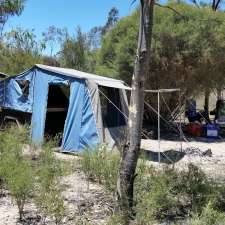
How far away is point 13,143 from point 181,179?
2.99m

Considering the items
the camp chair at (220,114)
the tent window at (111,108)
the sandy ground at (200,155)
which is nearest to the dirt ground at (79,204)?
the sandy ground at (200,155)

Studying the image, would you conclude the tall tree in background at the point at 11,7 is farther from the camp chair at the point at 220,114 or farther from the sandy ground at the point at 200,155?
the camp chair at the point at 220,114

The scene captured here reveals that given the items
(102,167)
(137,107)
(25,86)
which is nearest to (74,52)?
(25,86)

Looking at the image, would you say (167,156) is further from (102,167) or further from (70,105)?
(102,167)

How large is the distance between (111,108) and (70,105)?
1.31 m

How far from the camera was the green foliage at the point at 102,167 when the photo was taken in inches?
257

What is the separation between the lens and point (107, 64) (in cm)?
1773

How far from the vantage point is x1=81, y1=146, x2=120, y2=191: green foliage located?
6520 mm

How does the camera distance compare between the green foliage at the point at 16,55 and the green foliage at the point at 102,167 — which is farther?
the green foliage at the point at 16,55

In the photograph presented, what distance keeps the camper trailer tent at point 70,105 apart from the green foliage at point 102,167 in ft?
7.60

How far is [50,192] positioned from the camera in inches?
216

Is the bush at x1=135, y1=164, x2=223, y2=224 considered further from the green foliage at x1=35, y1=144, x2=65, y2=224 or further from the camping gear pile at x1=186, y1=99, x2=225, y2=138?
the camping gear pile at x1=186, y1=99, x2=225, y2=138

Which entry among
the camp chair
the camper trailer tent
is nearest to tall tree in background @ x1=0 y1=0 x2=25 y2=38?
the camper trailer tent

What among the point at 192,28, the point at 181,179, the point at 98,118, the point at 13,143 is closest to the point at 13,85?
the point at 98,118
